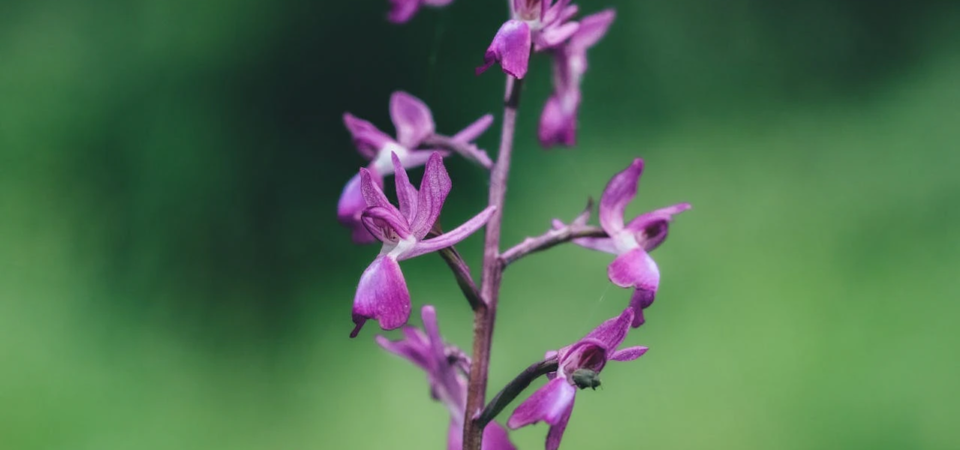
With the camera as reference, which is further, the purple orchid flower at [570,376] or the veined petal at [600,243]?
the veined petal at [600,243]

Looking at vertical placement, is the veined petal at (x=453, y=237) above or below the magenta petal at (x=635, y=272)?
above

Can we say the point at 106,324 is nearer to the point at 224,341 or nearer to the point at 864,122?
the point at 224,341

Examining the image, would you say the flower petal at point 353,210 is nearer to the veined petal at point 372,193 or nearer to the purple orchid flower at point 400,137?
A: the purple orchid flower at point 400,137

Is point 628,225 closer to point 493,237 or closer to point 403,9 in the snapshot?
point 493,237

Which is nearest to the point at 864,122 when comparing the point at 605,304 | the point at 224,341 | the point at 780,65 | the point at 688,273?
the point at 780,65

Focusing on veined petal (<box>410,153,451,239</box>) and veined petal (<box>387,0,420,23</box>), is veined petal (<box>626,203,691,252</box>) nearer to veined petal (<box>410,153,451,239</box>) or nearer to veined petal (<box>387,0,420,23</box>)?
veined petal (<box>410,153,451,239</box>)

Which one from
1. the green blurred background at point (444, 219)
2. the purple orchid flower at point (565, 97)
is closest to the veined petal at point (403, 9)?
the purple orchid flower at point (565, 97)

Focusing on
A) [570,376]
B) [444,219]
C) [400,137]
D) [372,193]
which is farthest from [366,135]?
[444,219]

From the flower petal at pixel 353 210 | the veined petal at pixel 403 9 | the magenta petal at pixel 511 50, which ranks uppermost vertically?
the veined petal at pixel 403 9
